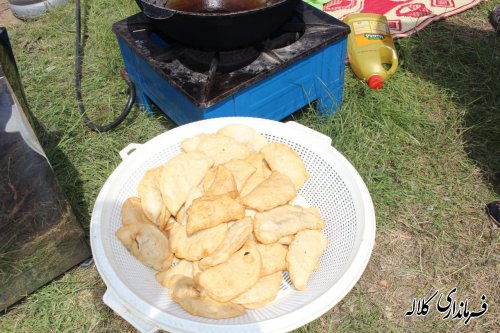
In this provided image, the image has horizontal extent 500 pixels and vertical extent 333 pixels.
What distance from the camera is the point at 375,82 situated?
10.8 feet

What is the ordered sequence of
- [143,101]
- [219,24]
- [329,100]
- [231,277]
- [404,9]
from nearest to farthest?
1. [231,277]
2. [219,24]
3. [329,100]
4. [143,101]
5. [404,9]

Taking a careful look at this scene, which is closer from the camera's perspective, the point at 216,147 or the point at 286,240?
the point at 286,240

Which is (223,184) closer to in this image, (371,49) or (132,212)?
(132,212)

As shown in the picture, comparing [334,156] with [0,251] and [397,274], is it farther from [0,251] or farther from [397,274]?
[0,251]

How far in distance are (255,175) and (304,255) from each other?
1.61ft

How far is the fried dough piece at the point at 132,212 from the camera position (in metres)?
1.85

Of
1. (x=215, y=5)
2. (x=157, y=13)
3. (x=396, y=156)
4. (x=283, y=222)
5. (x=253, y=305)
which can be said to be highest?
(x=157, y=13)

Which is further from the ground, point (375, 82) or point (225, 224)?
point (225, 224)

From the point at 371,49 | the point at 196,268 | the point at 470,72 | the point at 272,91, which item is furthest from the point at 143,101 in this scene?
the point at 470,72

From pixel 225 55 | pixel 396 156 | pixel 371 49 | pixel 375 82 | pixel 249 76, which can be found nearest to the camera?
pixel 249 76

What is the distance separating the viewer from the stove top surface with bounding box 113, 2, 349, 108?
2.29m

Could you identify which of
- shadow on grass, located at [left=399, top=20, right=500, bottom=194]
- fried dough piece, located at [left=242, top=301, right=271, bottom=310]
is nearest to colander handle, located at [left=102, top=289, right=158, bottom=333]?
fried dough piece, located at [left=242, top=301, right=271, bottom=310]

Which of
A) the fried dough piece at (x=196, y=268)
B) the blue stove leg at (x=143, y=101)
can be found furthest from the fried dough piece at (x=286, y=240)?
the blue stove leg at (x=143, y=101)

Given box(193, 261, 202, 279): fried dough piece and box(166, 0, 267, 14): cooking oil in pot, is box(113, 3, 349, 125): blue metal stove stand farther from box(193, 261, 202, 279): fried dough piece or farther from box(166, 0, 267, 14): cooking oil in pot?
box(193, 261, 202, 279): fried dough piece
